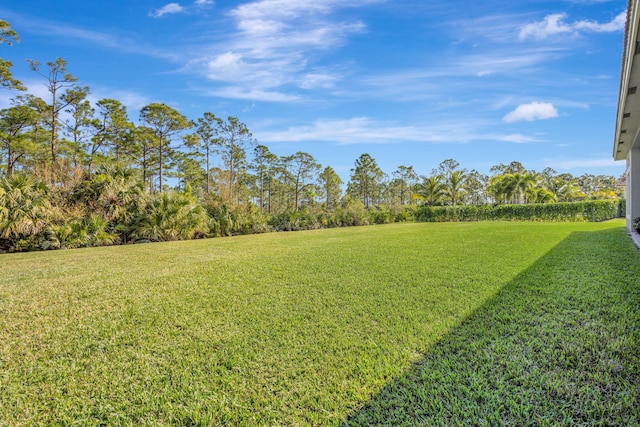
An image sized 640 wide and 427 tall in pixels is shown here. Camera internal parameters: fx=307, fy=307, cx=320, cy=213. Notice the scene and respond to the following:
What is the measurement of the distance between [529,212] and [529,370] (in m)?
25.2

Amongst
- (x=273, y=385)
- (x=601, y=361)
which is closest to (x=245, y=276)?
→ (x=273, y=385)

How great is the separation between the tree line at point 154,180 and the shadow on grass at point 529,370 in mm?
11921

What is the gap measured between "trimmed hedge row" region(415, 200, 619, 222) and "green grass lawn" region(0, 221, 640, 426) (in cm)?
1981

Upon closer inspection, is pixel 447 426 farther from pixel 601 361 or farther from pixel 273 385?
pixel 601 361

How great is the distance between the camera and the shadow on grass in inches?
70.4

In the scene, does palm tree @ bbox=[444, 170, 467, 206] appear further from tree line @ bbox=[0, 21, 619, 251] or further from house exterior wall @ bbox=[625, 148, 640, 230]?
house exterior wall @ bbox=[625, 148, 640, 230]

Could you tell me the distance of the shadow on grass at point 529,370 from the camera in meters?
1.79

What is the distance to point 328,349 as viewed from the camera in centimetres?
267

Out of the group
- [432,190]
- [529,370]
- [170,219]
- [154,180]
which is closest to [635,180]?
[529,370]

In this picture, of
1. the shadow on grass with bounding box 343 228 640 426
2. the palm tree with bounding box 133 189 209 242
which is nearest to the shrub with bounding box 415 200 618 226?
the palm tree with bounding box 133 189 209 242

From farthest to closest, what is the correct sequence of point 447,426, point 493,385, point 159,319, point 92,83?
1. point 92,83
2. point 159,319
3. point 493,385
4. point 447,426

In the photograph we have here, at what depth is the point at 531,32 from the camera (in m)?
8.83

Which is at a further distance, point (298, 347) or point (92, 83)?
point (92, 83)

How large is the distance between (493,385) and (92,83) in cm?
3001
